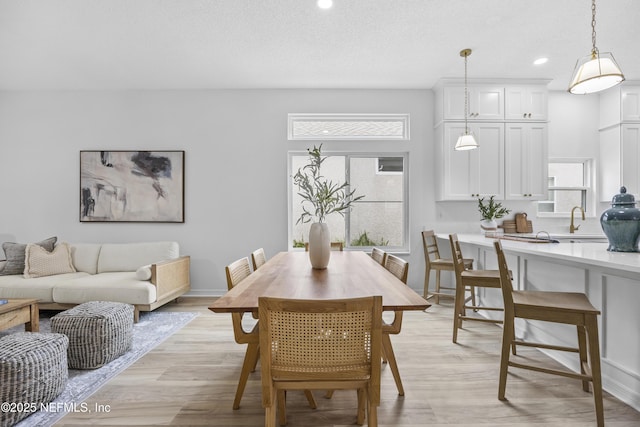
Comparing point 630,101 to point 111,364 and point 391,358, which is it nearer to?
point 391,358

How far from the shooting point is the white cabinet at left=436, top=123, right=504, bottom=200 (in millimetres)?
4188

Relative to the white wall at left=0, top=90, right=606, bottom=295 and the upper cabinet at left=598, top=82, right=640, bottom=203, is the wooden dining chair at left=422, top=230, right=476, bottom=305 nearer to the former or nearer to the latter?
the white wall at left=0, top=90, right=606, bottom=295

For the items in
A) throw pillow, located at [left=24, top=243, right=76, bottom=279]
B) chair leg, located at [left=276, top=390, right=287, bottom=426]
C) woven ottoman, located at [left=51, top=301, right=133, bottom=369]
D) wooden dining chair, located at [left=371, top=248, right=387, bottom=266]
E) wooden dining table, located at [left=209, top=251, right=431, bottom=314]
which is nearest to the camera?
wooden dining table, located at [left=209, top=251, right=431, bottom=314]

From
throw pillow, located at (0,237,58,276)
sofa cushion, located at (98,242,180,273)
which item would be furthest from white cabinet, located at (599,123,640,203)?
throw pillow, located at (0,237,58,276)

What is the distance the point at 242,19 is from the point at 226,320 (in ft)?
9.78

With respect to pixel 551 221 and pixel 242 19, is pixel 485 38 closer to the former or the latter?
pixel 242 19

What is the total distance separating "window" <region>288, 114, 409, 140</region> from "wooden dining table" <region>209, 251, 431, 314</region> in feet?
8.58

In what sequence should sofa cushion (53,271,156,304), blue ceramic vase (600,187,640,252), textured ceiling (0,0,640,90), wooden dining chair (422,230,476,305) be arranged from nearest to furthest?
blue ceramic vase (600,187,640,252) → textured ceiling (0,0,640,90) → sofa cushion (53,271,156,304) → wooden dining chair (422,230,476,305)

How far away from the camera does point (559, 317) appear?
1749mm

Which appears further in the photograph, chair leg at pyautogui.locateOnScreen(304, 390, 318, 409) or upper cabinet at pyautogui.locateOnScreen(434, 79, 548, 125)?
upper cabinet at pyautogui.locateOnScreen(434, 79, 548, 125)

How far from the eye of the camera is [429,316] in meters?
3.46

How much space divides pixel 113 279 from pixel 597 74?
4.58 meters

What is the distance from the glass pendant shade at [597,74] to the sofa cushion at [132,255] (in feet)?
14.4

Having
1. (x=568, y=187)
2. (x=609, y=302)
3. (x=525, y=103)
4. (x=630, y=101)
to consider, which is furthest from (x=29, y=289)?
(x=630, y=101)
